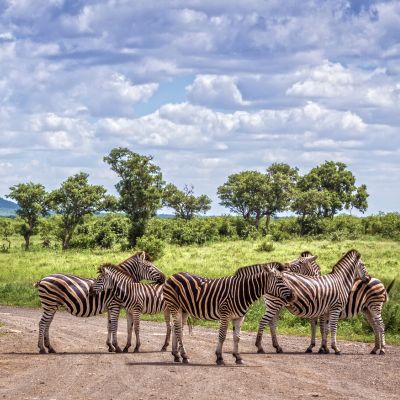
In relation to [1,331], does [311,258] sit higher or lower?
higher

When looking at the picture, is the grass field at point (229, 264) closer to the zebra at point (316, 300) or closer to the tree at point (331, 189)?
the zebra at point (316, 300)

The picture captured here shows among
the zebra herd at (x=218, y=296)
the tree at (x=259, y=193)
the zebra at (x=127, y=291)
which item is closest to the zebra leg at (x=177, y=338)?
the zebra herd at (x=218, y=296)

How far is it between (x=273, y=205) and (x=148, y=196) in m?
28.8

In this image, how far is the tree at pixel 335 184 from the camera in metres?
106

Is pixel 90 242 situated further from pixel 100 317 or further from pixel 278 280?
pixel 278 280

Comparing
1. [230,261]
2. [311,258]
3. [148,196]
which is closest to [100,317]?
[311,258]

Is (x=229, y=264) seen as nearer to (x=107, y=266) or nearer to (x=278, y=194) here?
(x=107, y=266)

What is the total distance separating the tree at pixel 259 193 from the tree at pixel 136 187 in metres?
26.0

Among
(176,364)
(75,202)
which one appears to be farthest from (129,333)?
(75,202)

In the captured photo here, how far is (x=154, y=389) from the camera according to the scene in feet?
44.0

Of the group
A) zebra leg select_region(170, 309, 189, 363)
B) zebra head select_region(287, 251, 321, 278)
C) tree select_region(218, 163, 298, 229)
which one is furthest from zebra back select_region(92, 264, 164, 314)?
tree select_region(218, 163, 298, 229)

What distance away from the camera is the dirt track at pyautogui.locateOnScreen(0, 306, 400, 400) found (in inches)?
520

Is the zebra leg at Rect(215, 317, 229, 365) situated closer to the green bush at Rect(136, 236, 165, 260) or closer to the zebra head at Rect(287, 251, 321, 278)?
the zebra head at Rect(287, 251, 321, 278)

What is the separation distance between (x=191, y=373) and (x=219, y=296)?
216cm
